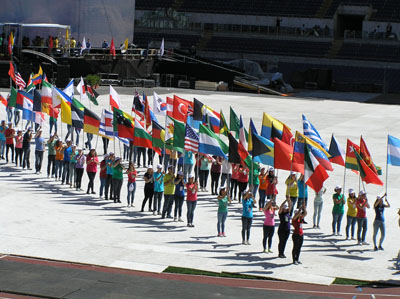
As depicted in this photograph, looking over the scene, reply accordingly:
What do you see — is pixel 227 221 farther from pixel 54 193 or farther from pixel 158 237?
pixel 54 193

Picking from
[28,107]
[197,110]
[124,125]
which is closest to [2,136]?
[28,107]

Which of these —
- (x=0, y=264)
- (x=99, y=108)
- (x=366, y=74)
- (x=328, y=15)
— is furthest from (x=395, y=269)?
(x=328, y=15)

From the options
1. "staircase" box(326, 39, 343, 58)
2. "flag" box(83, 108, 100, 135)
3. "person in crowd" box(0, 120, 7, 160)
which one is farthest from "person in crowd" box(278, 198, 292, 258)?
"staircase" box(326, 39, 343, 58)

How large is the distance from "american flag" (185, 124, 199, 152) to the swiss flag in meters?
4.72

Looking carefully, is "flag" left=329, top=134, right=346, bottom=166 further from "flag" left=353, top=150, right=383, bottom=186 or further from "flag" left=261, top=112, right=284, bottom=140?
"flag" left=353, top=150, right=383, bottom=186

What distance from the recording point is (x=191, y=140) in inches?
910

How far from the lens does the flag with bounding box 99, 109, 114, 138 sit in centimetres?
2603

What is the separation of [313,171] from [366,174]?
1.87 metres

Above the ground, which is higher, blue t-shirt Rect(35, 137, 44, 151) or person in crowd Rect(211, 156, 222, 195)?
blue t-shirt Rect(35, 137, 44, 151)

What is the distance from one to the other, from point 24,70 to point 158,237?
32.4 metres

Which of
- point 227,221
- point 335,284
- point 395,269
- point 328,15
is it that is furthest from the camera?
point 328,15

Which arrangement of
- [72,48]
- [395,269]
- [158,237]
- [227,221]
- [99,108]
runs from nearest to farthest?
[395,269] → [158,237] → [227,221] → [99,108] → [72,48]

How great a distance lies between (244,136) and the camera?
22.9 meters

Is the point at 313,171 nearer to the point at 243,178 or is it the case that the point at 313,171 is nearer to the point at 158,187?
the point at 158,187
